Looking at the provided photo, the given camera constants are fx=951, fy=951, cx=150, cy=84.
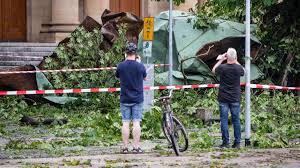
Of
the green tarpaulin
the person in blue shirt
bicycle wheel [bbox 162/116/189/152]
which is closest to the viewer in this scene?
bicycle wheel [bbox 162/116/189/152]

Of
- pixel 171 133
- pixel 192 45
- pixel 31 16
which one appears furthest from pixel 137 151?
pixel 31 16

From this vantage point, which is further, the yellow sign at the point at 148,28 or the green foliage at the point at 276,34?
the green foliage at the point at 276,34

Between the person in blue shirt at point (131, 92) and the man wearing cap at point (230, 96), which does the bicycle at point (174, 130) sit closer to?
the person in blue shirt at point (131, 92)

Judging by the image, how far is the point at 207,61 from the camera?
78.4 feet

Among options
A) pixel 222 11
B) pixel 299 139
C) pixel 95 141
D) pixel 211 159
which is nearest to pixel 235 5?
pixel 222 11

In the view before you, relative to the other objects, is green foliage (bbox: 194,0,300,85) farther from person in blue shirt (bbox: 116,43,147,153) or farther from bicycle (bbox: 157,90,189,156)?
bicycle (bbox: 157,90,189,156)

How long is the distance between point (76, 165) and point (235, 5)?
10573 mm

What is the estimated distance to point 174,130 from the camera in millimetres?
14094

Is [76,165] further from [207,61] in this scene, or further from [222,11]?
[222,11]

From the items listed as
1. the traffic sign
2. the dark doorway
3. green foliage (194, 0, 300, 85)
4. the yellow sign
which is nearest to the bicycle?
the traffic sign

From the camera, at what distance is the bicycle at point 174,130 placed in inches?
548

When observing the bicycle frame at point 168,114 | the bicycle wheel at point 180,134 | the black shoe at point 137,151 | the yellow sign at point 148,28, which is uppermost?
the yellow sign at point 148,28

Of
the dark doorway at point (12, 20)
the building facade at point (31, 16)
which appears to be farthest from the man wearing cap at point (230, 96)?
the dark doorway at point (12, 20)

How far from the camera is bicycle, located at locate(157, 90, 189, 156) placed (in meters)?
13.9
